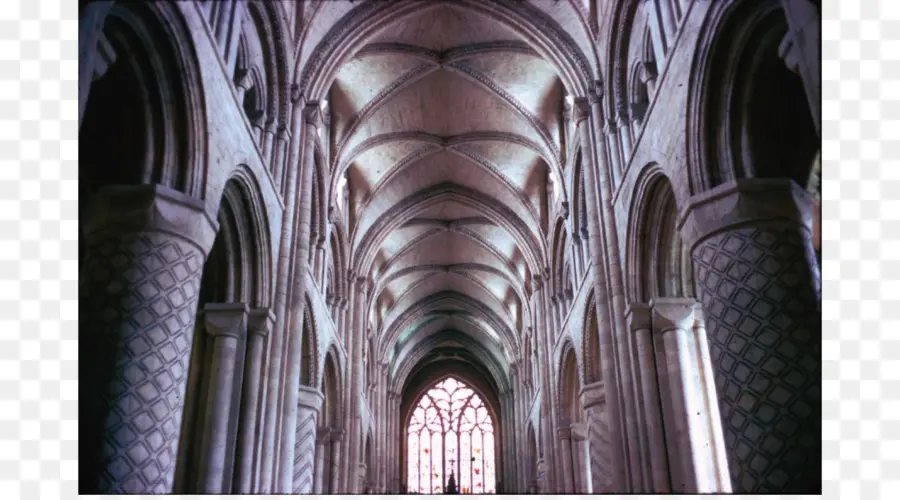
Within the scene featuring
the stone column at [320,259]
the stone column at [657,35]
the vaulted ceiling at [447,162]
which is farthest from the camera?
the stone column at [320,259]

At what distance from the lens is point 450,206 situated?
77.2ft

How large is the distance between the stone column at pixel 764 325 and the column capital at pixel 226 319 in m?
5.83

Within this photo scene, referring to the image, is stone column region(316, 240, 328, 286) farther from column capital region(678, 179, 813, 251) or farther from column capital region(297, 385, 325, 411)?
column capital region(678, 179, 813, 251)

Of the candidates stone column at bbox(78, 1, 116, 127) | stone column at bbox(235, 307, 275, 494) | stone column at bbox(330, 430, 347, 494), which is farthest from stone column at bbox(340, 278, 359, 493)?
stone column at bbox(78, 1, 116, 127)

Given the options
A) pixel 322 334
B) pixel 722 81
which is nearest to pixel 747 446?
pixel 722 81

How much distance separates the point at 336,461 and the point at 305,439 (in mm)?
4682

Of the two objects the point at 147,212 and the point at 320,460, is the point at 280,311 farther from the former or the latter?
the point at 320,460

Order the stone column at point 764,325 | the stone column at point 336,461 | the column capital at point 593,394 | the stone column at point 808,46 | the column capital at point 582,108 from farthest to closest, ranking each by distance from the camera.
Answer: the stone column at point 336,461, the column capital at point 593,394, the column capital at point 582,108, the stone column at point 764,325, the stone column at point 808,46

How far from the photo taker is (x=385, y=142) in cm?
1919

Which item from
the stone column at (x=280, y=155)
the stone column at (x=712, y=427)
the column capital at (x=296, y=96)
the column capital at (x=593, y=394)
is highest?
the column capital at (x=296, y=96)

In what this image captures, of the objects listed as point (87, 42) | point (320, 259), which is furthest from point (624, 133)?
point (87, 42)

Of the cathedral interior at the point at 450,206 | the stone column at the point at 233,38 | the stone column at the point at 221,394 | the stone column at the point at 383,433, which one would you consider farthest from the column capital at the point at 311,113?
the stone column at the point at 383,433

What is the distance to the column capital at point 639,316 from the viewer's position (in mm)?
10883

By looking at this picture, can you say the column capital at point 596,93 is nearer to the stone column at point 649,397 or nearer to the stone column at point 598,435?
the stone column at point 649,397
